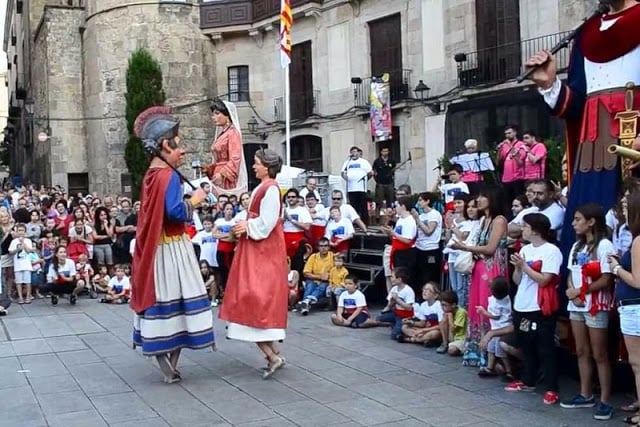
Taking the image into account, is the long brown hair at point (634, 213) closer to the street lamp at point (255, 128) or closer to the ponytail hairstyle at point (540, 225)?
the ponytail hairstyle at point (540, 225)

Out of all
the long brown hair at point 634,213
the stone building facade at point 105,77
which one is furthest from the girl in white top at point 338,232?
the stone building facade at point 105,77

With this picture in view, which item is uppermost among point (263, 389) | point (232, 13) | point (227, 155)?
point (232, 13)

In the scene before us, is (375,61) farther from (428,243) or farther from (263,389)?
(263,389)

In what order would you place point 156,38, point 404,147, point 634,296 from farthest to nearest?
point 156,38 → point 404,147 → point 634,296

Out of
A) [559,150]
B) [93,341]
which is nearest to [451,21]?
[559,150]

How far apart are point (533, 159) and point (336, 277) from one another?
3.08 m

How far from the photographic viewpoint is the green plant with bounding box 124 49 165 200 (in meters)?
26.5

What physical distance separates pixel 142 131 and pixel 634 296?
4.09m

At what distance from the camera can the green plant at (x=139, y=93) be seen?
26.5 meters

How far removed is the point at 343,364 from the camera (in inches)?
290

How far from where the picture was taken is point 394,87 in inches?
869

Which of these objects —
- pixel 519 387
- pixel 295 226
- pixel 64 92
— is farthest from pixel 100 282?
pixel 64 92

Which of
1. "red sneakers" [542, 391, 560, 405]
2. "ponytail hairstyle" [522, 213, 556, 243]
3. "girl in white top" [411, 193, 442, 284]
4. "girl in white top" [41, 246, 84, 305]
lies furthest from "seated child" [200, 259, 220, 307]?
"red sneakers" [542, 391, 560, 405]

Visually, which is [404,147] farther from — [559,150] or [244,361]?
[244,361]
